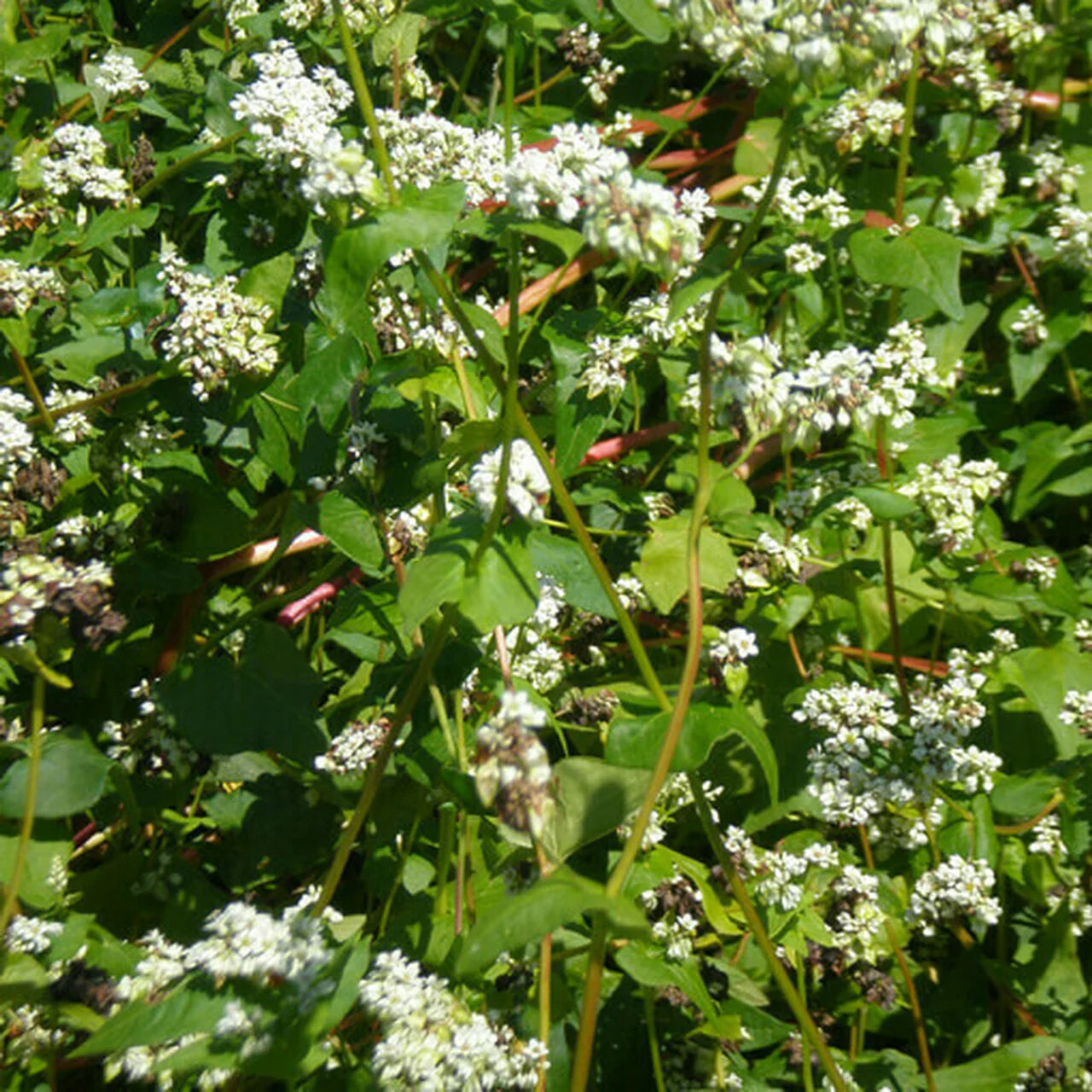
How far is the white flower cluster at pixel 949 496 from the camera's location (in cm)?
261

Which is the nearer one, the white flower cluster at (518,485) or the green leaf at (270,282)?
the white flower cluster at (518,485)

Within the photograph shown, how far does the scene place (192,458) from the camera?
8.13 feet

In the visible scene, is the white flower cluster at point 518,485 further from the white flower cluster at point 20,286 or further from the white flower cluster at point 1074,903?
the white flower cluster at point 1074,903

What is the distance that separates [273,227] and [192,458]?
1.85 ft

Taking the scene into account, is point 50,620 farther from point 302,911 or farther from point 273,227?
point 273,227

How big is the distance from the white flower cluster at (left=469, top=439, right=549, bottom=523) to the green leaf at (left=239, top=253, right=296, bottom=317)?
0.82 meters

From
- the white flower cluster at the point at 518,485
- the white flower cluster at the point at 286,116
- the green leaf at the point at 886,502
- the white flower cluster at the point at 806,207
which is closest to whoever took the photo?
the white flower cluster at the point at 518,485

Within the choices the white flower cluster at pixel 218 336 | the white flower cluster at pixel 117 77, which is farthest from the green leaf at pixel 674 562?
the white flower cluster at pixel 117 77

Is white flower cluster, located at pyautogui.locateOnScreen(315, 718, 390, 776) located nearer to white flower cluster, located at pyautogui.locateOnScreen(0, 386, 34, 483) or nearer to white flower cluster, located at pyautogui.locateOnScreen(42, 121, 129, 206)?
white flower cluster, located at pyautogui.locateOnScreen(0, 386, 34, 483)

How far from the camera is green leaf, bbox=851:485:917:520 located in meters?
2.42

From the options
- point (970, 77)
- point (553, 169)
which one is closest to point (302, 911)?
point (553, 169)

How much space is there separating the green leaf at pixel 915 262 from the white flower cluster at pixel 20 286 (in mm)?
1745

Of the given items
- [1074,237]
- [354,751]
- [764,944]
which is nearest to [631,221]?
[354,751]

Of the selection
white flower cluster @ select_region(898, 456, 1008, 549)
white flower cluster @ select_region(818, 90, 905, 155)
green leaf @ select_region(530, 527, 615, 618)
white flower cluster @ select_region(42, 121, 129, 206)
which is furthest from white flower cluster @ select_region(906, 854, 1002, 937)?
white flower cluster @ select_region(42, 121, 129, 206)
